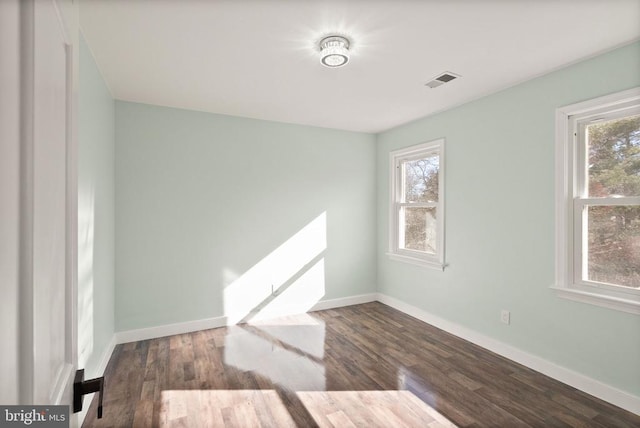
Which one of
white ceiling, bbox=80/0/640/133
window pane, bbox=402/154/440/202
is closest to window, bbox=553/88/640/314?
white ceiling, bbox=80/0/640/133

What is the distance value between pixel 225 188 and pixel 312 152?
4.06 feet

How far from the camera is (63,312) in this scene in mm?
681

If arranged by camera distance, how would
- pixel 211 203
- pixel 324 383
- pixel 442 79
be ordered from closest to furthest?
1. pixel 324 383
2. pixel 442 79
3. pixel 211 203

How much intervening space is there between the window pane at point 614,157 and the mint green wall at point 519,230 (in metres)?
→ 0.25

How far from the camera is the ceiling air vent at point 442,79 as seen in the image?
2.56 metres

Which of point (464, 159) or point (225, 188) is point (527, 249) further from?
point (225, 188)

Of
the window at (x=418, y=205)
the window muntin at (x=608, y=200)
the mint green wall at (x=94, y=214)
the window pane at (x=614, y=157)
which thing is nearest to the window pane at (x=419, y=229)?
the window at (x=418, y=205)

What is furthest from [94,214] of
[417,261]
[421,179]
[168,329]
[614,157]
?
[614,157]

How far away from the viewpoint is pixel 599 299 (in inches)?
87.5

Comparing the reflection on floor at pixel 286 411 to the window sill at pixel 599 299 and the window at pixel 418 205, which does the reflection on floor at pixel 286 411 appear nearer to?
the window sill at pixel 599 299

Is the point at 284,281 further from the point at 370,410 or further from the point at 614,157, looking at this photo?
the point at 614,157

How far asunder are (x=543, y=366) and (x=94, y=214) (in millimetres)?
3696

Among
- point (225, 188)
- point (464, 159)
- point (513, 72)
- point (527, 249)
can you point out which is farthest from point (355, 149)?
point (527, 249)

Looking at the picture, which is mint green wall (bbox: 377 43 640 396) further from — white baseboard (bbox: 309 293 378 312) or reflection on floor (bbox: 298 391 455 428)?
reflection on floor (bbox: 298 391 455 428)
